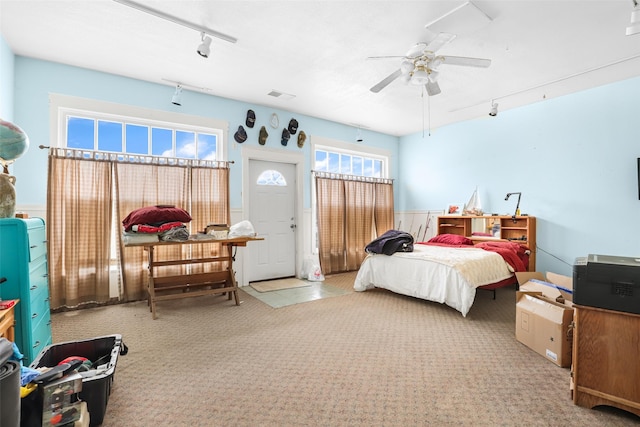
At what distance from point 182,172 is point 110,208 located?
0.92 m

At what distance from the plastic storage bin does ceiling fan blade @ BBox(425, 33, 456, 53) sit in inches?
128

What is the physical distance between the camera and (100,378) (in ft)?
5.16

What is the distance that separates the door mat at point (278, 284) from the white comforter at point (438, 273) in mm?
925

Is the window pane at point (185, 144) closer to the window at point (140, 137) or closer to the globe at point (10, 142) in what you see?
the window at point (140, 137)

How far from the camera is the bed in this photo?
128 inches

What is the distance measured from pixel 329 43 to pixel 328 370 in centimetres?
287

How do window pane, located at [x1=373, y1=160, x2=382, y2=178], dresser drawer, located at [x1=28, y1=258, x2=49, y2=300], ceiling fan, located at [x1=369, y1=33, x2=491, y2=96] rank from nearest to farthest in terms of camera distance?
dresser drawer, located at [x1=28, y1=258, x2=49, y2=300], ceiling fan, located at [x1=369, y1=33, x2=491, y2=96], window pane, located at [x1=373, y1=160, x2=382, y2=178]

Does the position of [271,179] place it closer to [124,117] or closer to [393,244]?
[124,117]

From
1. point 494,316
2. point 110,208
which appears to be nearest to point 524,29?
point 494,316

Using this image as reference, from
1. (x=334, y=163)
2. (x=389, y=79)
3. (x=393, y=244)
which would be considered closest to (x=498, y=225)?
(x=393, y=244)

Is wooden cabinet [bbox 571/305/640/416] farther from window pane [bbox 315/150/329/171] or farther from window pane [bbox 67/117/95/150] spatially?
window pane [bbox 67/117/95/150]

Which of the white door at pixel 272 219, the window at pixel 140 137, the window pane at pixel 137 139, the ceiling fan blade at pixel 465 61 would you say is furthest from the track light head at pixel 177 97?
the ceiling fan blade at pixel 465 61

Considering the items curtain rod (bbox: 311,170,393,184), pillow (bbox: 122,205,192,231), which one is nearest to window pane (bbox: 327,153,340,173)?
curtain rod (bbox: 311,170,393,184)

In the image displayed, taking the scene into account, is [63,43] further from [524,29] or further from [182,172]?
[524,29]
